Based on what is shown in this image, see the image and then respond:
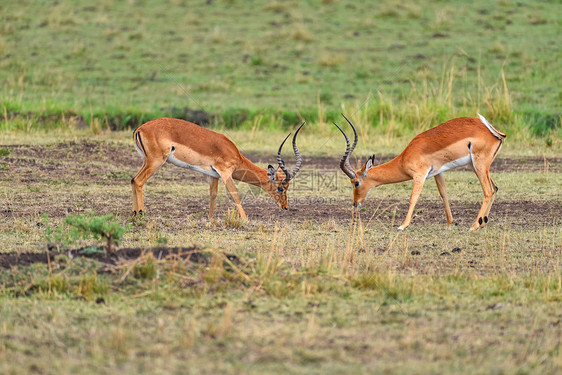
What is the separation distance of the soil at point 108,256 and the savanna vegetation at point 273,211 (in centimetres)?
3

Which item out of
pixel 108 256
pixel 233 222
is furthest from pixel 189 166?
pixel 108 256

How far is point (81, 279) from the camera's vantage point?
6078 millimetres

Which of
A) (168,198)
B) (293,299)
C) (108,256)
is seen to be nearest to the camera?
(293,299)

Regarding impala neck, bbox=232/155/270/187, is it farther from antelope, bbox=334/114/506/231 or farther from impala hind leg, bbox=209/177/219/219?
antelope, bbox=334/114/506/231

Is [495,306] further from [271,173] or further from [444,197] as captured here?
[271,173]

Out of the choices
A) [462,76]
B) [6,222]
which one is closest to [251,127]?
[462,76]

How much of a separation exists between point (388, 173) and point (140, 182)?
10.2ft

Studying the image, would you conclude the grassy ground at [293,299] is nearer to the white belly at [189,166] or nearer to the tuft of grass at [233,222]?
the tuft of grass at [233,222]

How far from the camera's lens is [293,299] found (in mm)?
6082

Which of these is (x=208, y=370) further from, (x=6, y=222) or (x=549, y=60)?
(x=549, y=60)

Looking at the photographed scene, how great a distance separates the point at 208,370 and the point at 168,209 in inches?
226

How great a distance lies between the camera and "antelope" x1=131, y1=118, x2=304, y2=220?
9633 mm

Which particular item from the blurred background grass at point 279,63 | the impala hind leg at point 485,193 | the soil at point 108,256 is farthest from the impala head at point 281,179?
the blurred background grass at point 279,63

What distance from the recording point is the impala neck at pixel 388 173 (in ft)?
31.9
